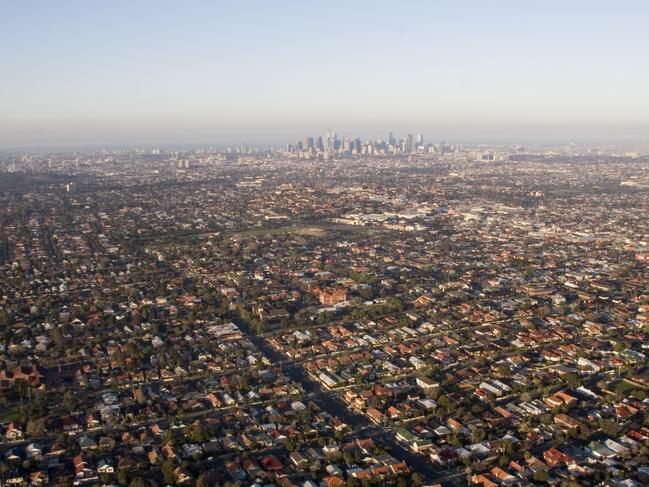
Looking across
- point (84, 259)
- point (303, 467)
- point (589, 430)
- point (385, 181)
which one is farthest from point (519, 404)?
point (385, 181)

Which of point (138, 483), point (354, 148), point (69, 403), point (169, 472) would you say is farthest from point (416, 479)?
point (354, 148)

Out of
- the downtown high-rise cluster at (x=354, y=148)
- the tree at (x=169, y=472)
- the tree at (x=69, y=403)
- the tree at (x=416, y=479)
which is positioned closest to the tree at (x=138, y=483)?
the tree at (x=169, y=472)

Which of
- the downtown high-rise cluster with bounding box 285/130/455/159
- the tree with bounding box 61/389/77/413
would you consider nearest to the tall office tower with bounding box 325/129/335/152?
the downtown high-rise cluster with bounding box 285/130/455/159

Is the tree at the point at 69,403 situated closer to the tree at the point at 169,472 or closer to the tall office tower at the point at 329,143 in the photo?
the tree at the point at 169,472

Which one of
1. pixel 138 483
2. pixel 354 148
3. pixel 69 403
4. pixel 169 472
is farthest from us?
pixel 354 148

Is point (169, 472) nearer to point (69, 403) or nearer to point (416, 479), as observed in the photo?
point (69, 403)

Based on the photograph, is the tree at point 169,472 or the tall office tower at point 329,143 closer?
the tree at point 169,472

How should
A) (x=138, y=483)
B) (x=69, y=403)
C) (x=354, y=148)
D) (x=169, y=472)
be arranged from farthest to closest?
(x=354, y=148) → (x=69, y=403) → (x=169, y=472) → (x=138, y=483)

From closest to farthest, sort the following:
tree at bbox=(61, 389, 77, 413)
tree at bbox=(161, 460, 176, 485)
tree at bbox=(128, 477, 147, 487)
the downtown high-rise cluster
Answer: tree at bbox=(128, 477, 147, 487), tree at bbox=(161, 460, 176, 485), tree at bbox=(61, 389, 77, 413), the downtown high-rise cluster

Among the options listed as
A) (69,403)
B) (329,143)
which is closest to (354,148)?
(329,143)

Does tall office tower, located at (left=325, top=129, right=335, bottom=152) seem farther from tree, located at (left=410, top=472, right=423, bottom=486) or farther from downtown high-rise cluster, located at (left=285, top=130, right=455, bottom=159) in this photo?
tree, located at (left=410, top=472, right=423, bottom=486)

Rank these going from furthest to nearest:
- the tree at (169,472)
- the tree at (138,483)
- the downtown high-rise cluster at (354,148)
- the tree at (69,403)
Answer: the downtown high-rise cluster at (354,148), the tree at (69,403), the tree at (169,472), the tree at (138,483)

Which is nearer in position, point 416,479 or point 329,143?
point 416,479
